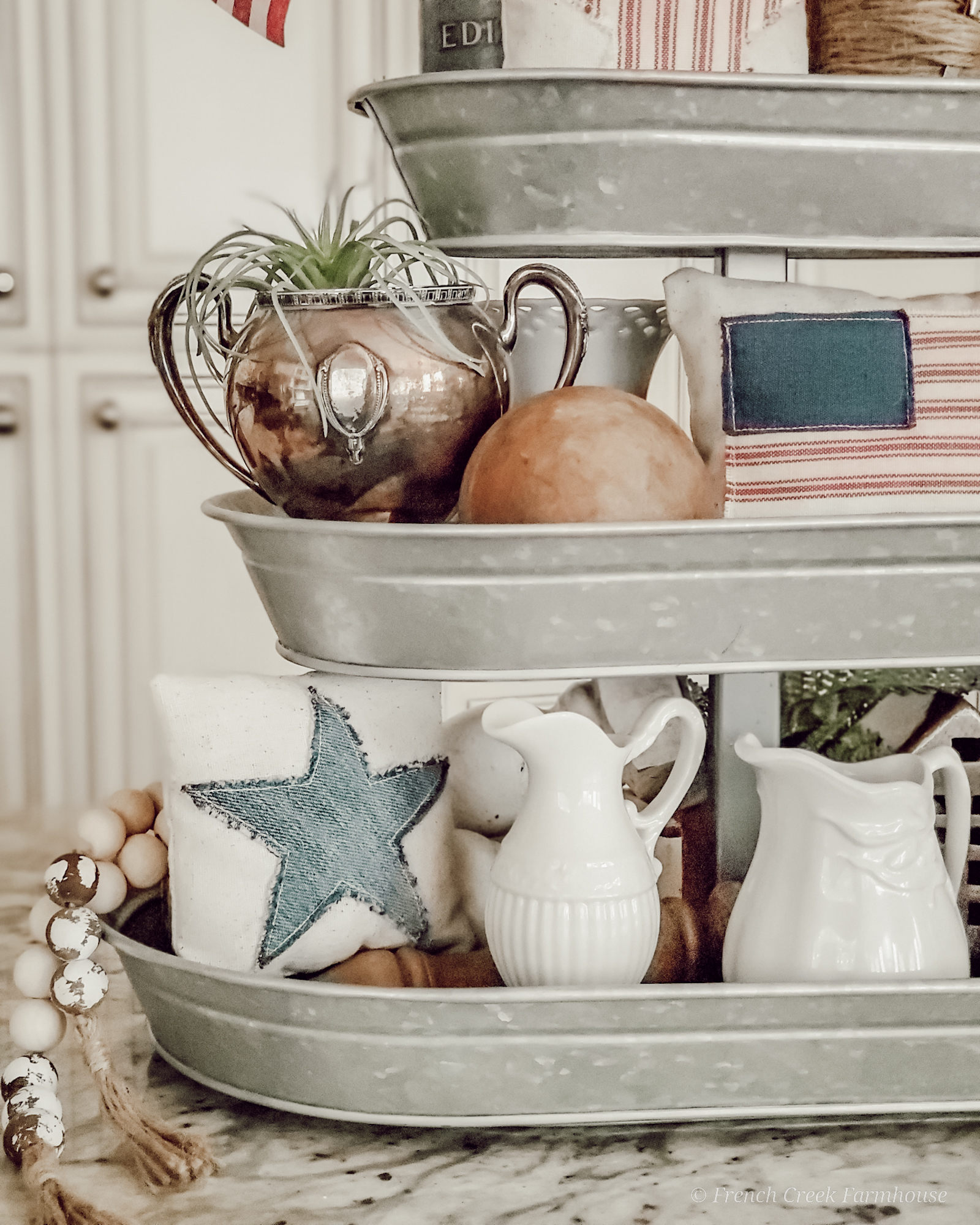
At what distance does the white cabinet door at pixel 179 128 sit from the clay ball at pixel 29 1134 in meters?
1.25

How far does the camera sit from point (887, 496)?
71 cm

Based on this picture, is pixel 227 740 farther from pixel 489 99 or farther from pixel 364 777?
pixel 489 99

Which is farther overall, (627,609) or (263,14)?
(263,14)

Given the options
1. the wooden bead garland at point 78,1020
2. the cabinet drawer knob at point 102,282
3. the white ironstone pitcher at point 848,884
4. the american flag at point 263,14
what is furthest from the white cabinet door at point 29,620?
the white ironstone pitcher at point 848,884

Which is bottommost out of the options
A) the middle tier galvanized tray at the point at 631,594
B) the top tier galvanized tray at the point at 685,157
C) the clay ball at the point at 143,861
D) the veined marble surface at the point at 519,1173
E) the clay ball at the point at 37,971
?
the veined marble surface at the point at 519,1173

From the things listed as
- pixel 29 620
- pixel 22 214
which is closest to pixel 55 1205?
pixel 29 620

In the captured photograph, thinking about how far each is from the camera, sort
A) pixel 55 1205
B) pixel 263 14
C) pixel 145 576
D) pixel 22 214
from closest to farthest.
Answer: pixel 55 1205
pixel 263 14
pixel 22 214
pixel 145 576

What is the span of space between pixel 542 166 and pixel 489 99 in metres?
0.04

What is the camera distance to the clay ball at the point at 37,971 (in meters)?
0.73

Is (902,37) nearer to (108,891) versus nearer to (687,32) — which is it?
(687,32)

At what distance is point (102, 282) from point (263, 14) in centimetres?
67

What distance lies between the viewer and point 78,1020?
705mm

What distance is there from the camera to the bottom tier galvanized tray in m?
0.63

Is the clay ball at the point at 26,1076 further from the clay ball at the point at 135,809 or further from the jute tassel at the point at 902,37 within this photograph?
the jute tassel at the point at 902,37
